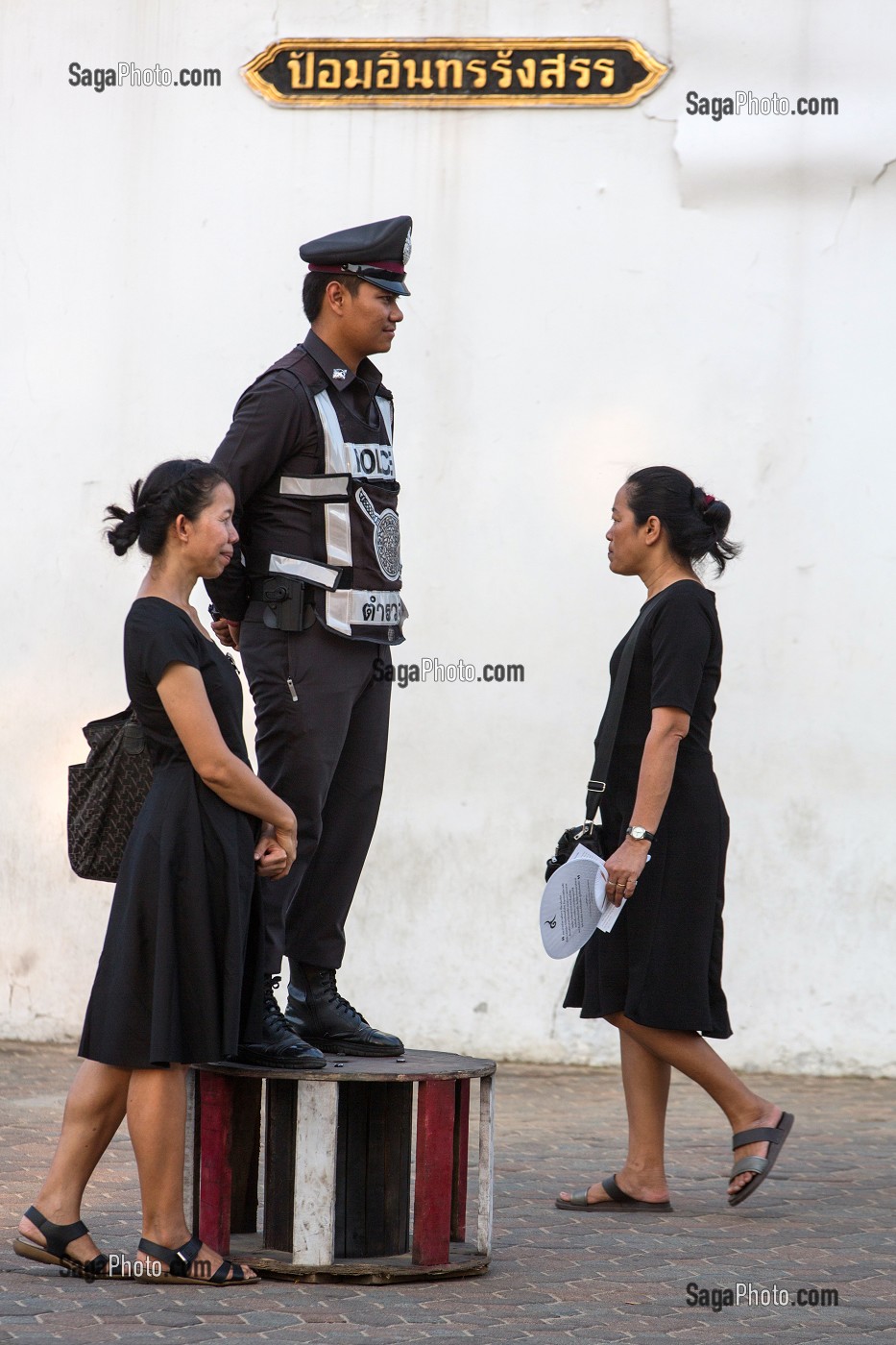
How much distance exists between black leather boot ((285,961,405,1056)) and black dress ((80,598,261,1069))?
1.56 ft

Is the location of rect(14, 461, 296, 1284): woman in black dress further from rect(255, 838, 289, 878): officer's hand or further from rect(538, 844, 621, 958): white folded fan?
rect(538, 844, 621, 958): white folded fan

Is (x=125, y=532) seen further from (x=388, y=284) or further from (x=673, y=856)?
(x=673, y=856)

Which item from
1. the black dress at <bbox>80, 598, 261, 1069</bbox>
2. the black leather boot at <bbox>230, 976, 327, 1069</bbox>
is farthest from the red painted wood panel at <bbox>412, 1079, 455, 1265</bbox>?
the black dress at <bbox>80, 598, 261, 1069</bbox>

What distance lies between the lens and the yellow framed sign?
23.5 feet

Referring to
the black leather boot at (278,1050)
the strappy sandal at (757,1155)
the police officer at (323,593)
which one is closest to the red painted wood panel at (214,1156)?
the black leather boot at (278,1050)

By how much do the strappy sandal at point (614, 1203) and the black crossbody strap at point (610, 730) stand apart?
1.00m

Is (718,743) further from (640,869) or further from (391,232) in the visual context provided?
(391,232)

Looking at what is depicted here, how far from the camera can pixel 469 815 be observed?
23.8 feet

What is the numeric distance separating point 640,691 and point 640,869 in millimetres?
502

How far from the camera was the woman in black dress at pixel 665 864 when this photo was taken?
15.6 ft

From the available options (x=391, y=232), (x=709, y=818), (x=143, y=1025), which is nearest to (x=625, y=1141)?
(x=709, y=818)

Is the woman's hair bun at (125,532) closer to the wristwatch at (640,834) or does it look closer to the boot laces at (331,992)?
the boot laces at (331,992)

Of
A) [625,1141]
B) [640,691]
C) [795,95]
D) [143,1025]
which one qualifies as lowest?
[625,1141]

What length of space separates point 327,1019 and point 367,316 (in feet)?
5.63
